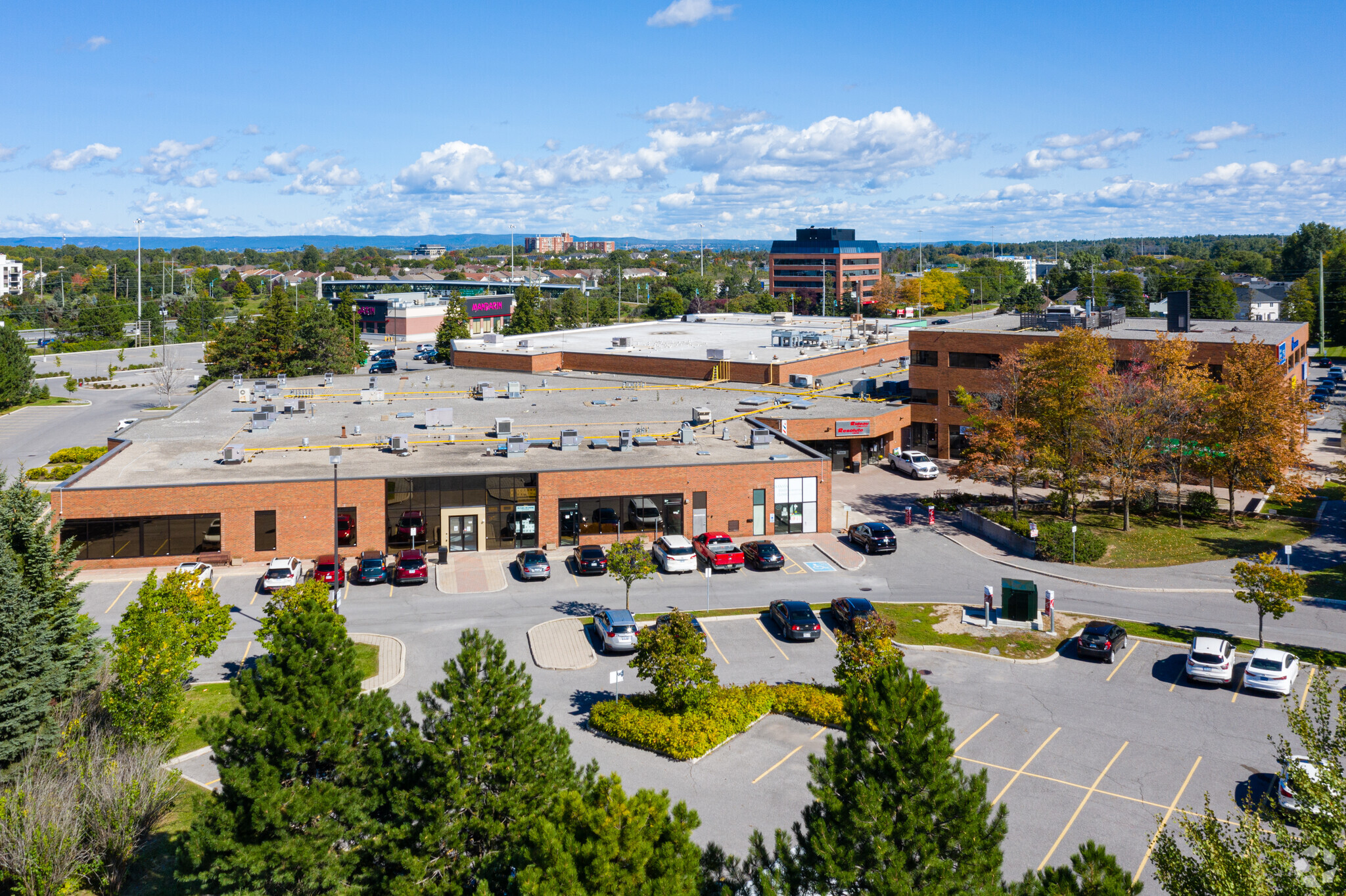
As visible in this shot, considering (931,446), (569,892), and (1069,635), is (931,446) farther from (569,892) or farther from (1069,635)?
(569,892)

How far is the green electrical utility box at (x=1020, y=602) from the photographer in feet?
119

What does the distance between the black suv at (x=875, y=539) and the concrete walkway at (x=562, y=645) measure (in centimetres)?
1543

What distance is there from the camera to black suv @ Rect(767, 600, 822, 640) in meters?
34.4

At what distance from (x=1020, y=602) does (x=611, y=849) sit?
Result: 83.3 ft

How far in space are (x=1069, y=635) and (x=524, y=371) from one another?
205 feet

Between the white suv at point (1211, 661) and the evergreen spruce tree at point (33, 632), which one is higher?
the evergreen spruce tree at point (33, 632)

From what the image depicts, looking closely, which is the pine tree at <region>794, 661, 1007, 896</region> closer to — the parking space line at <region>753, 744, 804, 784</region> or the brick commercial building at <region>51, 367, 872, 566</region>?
the parking space line at <region>753, 744, 804, 784</region>

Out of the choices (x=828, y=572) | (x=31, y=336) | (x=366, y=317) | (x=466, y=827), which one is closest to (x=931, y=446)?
(x=828, y=572)

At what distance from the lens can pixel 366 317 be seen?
527ft

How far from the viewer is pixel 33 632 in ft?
74.4

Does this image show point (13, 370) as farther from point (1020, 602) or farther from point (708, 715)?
point (1020, 602)

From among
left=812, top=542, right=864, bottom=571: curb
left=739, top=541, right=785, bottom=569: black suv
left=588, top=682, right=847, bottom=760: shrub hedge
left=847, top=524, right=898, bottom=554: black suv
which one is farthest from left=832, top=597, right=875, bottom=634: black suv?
left=847, top=524, right=898, bottom=554: black suv

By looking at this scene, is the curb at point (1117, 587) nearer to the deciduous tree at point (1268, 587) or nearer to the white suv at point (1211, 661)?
the deciduous tree at point (1268, 587)

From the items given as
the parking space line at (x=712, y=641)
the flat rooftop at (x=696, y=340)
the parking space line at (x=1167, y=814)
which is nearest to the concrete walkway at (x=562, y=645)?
the parking space line at (x=712, y=641)
